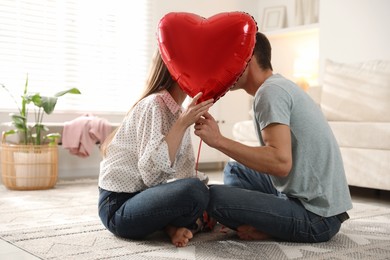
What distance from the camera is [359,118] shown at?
3732 millimetres

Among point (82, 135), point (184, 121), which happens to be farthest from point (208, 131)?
point (82, 135)

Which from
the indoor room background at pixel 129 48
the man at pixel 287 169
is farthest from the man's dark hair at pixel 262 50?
the indoor room background at pixel 129 48

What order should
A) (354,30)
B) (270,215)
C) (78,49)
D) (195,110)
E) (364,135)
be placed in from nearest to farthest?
(195,110) → (270,215) → (364,135) → (78,49) → (354,30)

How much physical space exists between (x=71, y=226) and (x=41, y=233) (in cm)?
18

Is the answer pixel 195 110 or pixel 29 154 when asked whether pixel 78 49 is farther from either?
pixel 195 110

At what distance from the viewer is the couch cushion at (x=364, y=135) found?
3.02m

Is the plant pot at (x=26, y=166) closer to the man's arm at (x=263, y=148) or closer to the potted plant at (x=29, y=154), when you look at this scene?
the potted plant at (x=29, y=154)

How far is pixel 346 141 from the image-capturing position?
3.23 metres

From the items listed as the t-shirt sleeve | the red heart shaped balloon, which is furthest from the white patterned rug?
the red heart shaped balloon

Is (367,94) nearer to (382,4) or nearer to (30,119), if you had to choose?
(382,4)

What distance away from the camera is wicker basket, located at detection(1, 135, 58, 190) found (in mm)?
3523

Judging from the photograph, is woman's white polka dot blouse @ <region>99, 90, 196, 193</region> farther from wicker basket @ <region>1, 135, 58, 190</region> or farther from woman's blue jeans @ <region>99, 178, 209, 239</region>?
wicker basket @ <region>1, 135, 58, 190</region>

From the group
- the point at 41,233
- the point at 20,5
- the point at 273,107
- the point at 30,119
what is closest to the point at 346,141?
the point at 273,107

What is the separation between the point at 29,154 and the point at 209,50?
2.31 meters
